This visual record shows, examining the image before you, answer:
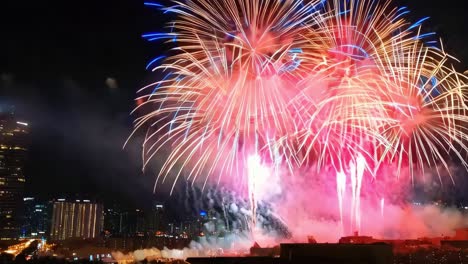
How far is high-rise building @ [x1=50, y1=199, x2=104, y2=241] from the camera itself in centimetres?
18650

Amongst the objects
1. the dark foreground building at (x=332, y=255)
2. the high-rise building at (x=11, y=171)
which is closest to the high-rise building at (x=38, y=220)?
the high-rise building at (x=11, y=171)

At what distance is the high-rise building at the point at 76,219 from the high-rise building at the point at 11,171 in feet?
116

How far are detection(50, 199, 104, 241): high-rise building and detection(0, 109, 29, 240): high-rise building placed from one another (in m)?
35.4

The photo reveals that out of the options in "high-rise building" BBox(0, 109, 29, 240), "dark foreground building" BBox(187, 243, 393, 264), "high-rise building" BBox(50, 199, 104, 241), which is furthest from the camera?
"high-rise building" BBox(50, 199, 104, 241)

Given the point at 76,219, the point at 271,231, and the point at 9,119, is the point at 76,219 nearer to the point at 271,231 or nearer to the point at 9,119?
the point at 9,119

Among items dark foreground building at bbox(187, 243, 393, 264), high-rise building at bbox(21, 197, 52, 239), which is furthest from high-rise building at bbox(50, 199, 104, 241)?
dark foreground building at bbox(187, 243, 393, 264)

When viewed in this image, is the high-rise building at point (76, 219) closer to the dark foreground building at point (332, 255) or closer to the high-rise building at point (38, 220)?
the high-rise building at point (38, 220)

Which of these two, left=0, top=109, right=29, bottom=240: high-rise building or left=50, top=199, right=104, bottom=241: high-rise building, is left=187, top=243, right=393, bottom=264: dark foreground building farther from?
left=50, top=199, right=104, bottom=241: high-rise building

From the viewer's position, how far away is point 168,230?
148500 mm

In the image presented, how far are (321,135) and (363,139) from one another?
3396 mm

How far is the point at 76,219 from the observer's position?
18912 centimetres

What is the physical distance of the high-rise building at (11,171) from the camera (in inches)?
5802

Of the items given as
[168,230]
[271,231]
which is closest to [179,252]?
[271,231]

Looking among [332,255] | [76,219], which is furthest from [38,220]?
[332,255]
